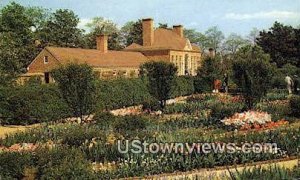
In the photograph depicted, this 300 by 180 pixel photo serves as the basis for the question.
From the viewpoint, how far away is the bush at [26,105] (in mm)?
23875

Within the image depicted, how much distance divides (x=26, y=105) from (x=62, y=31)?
4154cm

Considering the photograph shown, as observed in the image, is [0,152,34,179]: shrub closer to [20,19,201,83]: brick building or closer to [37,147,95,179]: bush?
[37,147,95,179]: bush

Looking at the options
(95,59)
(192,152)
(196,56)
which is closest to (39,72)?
(95,59)

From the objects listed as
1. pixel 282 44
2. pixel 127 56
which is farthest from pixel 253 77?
pixel 282 44

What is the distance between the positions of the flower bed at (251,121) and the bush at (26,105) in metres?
10.9

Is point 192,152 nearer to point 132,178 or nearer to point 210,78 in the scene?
point 132,178

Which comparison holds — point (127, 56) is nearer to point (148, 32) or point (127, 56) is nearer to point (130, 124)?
point (148, 32)

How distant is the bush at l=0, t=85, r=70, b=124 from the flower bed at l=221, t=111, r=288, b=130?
10889mm

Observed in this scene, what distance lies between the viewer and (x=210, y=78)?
129ft

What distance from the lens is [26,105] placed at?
78.2 ft

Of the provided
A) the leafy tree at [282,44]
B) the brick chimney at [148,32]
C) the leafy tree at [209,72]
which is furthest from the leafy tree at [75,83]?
the leafy tree at [282,44]

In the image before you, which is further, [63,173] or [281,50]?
[281,50]

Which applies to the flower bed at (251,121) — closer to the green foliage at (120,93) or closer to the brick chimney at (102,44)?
the green foliage at (120,93)

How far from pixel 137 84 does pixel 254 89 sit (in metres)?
15.5
